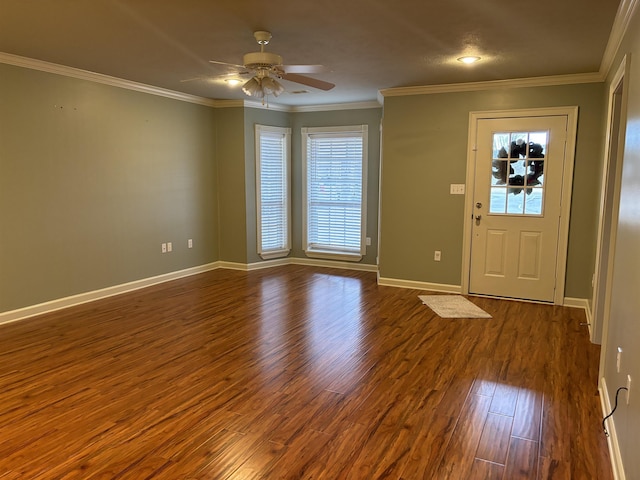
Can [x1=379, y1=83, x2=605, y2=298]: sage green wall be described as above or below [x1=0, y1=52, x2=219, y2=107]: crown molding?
below

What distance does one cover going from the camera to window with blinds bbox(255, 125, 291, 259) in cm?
686

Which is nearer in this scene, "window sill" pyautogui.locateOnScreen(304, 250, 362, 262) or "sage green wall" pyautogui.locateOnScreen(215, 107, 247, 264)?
"sage green wall" pyautogui.locateOnScreen(215, 107, 247, 264)

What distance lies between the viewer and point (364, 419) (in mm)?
2691

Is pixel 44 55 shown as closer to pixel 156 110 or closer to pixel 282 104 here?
pixel 156 110

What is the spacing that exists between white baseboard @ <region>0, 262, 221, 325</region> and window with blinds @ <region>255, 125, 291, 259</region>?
1080 millimetres

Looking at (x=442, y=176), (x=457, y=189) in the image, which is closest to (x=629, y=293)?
(x=457, y=189)

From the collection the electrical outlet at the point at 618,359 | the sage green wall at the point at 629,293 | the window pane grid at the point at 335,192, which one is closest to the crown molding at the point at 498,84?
the window pane grid at the point at 335,192

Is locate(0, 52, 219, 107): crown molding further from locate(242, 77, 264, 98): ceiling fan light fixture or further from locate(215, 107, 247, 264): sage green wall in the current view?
locate(242, 77, 264, 98): ceiling fan light fixture

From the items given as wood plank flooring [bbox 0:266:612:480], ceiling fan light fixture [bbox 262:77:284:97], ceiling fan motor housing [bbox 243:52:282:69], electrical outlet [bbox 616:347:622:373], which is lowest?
wood plank flooring [bbox 0:266:612:480]

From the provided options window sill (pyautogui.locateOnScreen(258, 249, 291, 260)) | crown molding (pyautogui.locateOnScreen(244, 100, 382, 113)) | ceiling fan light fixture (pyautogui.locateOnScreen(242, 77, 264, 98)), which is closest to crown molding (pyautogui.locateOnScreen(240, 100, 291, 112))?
crown molding (pyautogui.locateOnScreen(244, 100, 382, 113))

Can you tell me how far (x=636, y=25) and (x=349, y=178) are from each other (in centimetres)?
461

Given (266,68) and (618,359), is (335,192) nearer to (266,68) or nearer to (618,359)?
(266,68)

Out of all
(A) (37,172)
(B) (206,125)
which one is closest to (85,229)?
(A) (37,172)

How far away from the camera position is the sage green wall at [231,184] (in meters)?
6.65
